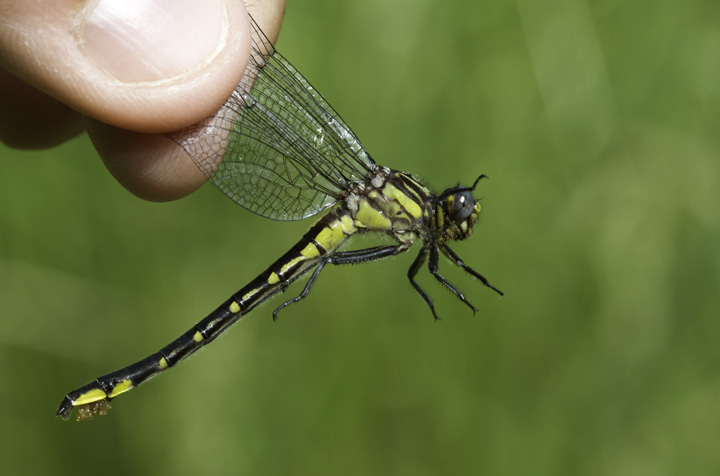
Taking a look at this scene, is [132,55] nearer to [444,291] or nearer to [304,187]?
[304,187]

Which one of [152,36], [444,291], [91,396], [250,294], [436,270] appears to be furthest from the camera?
[444,291]

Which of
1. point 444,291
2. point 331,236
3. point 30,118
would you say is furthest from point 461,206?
point 30,118

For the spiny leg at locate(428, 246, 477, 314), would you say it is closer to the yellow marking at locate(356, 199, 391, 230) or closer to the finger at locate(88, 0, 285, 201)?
the yellow marking at locate(356, 199, 391, 230)

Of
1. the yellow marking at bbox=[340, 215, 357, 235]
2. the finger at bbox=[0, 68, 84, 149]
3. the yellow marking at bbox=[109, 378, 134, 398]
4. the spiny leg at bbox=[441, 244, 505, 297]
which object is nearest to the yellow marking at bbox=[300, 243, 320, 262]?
the yellow marking at bbox=[340, 215, 357, 235]

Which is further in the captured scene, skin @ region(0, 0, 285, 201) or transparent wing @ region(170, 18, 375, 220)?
transparent wing @ region(170, 18, 375, 220)

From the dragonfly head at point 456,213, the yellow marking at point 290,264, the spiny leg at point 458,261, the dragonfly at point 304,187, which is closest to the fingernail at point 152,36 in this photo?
the dragonfly at point 304,187

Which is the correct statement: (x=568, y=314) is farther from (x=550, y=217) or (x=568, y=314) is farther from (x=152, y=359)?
(x=152, y=359)
